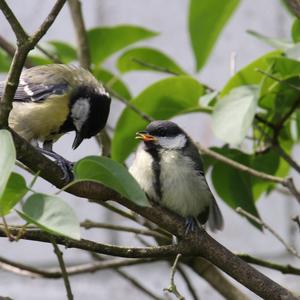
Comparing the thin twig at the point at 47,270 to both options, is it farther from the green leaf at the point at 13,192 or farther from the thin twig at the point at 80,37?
the green leaf at the point at 13,192

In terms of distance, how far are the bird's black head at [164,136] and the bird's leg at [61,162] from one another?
20 cm

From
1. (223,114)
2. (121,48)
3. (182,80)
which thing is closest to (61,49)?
(121,48)

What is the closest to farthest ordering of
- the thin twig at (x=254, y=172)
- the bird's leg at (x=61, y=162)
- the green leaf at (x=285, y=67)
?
the bird's leg at (x=61, y=162) < the thin twig at (x=254, y=172) < the green leaf at (x=285, y=67)

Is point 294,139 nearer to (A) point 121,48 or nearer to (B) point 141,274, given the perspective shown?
(A) point 121,48

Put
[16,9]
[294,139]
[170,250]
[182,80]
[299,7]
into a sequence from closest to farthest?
[170,250] → [299,7] → [182,80] → [294,139] → [16,9]

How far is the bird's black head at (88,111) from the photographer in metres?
1.43

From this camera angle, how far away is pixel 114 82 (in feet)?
5.19

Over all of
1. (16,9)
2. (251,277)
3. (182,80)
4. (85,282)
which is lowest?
(85,282)

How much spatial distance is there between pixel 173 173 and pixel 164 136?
9 centimetres

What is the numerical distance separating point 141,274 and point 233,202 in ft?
4.58

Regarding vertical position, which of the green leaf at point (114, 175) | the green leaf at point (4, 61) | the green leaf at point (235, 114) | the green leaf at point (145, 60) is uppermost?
the green leaf at point (114, 175)

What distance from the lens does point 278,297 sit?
111cm

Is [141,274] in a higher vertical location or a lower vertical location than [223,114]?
lower

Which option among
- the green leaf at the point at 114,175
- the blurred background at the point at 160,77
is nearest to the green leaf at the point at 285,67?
the green leaf at the point at 114,175
